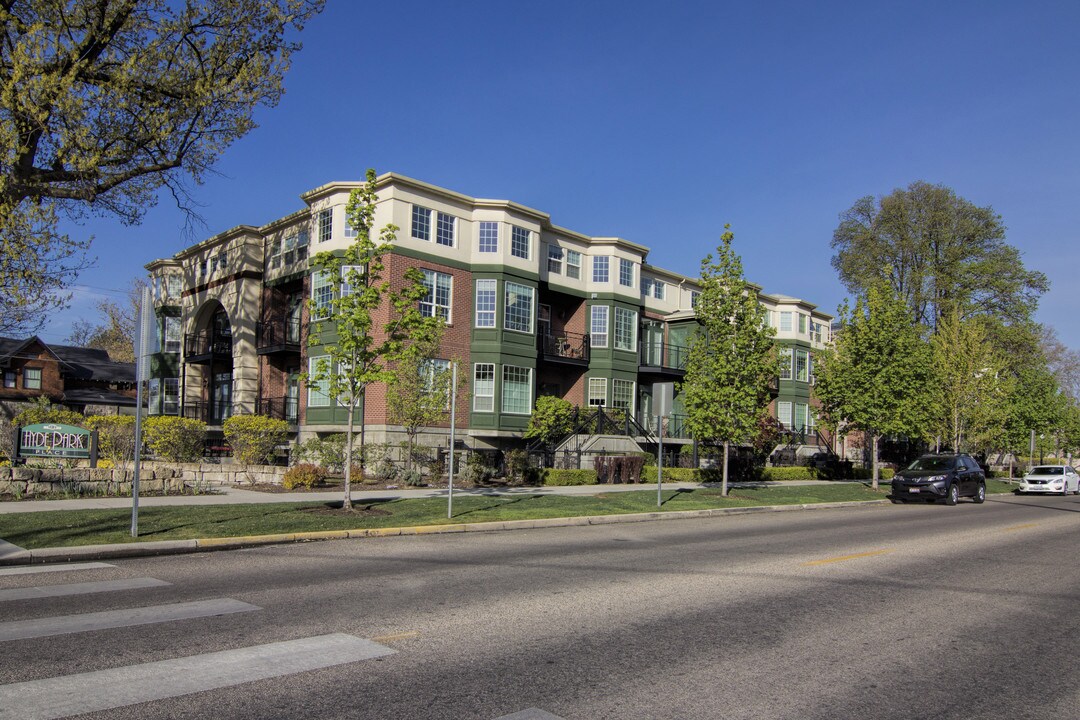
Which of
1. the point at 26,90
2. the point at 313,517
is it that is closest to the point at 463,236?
the point at 26,90

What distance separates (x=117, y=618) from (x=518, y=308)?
84.9 ft

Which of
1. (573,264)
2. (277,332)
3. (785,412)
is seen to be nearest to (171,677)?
(277,332)

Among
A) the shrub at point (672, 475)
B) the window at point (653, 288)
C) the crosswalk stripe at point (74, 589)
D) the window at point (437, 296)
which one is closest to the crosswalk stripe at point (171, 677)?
the crosswalk stripe at point (74, 589)

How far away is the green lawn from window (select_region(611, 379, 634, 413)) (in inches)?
544

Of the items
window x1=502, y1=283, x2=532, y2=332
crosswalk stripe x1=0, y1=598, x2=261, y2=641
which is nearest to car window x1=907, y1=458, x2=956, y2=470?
→ window x1=502, y1=283, x2=532, y2=332

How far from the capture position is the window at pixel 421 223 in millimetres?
29453

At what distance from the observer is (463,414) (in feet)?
100

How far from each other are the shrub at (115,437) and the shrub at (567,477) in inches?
492

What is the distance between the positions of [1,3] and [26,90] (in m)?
2.93

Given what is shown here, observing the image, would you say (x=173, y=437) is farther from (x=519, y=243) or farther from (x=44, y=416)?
(x=519, y=243)

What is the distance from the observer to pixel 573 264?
3612 centimetres

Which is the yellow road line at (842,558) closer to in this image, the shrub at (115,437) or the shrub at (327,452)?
the shrub at (327,452)

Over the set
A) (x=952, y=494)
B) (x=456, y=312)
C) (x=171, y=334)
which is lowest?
(x=952, y=494)

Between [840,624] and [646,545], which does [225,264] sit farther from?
[840,624]
